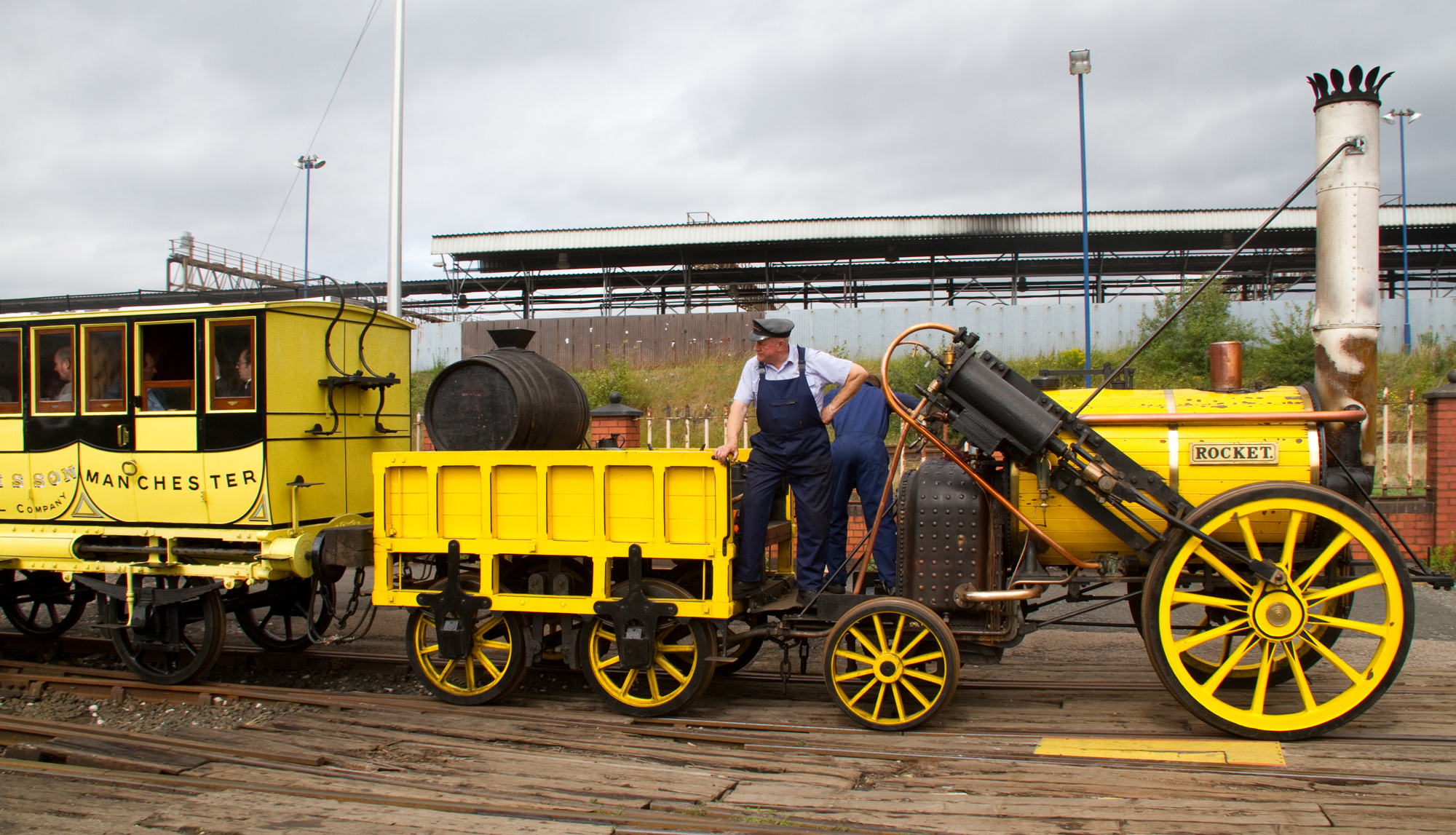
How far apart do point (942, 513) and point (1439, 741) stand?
261 centimetres

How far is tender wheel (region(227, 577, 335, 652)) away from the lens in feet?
21.1

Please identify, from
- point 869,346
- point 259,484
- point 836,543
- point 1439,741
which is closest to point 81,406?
point 259,484

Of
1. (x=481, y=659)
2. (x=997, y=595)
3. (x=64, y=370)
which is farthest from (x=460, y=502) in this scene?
(x=64, y=370)

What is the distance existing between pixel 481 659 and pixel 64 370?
12.5ft

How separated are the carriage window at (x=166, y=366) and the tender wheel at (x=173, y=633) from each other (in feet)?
4.08

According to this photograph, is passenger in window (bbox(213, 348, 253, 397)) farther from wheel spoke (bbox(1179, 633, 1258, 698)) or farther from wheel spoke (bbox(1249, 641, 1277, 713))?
wheel spoke (bbox(1249, 641, 1277, 713))

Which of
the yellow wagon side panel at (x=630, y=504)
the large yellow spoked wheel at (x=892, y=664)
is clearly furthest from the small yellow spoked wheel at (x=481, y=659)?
the large yellow spoked wheel at (x=892, y=664)

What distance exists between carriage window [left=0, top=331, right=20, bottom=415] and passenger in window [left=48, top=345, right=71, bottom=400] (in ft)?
1.12

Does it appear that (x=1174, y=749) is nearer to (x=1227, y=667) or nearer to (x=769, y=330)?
(x=1227, y=667)

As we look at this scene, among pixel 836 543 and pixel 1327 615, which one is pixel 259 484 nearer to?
pixel 836 543

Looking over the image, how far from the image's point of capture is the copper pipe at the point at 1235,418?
176 inches

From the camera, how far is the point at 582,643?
17.5 ft

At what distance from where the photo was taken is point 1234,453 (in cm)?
456

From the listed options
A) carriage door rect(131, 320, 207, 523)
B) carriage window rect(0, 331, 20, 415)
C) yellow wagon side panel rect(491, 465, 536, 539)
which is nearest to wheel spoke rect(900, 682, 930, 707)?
yellow wagon side panel rect(491, 465, 536, 539)
